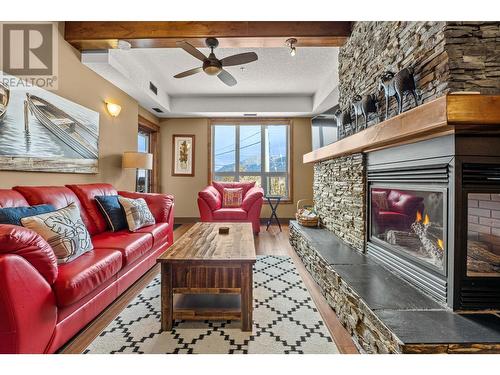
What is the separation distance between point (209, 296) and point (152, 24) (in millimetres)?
2906

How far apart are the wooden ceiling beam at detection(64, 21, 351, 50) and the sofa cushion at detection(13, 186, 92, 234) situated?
1.78 m

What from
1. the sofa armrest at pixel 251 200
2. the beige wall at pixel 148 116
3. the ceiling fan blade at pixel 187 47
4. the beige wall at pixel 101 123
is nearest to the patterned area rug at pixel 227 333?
the beige wall at pixel 101 123

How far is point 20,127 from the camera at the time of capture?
2.34 metres

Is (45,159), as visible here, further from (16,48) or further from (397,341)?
(397,341)

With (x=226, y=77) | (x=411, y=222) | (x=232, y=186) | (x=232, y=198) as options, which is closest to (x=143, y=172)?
(x=232, y=186)

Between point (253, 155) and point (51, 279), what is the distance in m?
5.04

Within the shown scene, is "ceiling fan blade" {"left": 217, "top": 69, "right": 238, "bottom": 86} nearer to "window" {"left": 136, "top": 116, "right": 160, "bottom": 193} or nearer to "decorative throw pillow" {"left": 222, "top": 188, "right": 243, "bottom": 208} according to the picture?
"decorative throw pillow" {"left": 222, "top": 188, "right": 243, "bottom": 208}

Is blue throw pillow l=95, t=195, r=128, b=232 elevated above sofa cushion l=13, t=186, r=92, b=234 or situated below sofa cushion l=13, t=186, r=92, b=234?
below

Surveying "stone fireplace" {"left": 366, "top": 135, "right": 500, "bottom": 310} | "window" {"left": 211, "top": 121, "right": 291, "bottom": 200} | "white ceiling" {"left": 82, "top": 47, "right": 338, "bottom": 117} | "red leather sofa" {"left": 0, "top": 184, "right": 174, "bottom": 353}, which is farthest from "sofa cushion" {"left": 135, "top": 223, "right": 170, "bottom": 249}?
"window" {"left": 211, "top": 121, "right": 291, "bottom": 200}

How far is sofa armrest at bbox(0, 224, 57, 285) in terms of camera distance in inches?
48.4

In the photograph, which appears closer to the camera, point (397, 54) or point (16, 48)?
point (397, 54)

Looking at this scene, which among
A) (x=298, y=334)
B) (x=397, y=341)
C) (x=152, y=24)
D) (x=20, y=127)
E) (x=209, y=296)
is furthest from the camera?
(x=152, y=24)

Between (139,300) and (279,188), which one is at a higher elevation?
(279,188)

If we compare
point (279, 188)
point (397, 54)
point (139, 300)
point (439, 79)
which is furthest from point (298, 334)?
point (279, 188)
